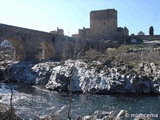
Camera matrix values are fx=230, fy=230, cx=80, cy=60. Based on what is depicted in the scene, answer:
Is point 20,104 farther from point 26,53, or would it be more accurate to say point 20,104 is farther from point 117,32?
point 117,32

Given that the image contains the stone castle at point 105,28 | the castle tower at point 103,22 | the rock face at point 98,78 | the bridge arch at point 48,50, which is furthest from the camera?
the castle tower at point 103,22

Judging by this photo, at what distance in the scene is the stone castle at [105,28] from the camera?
1944 inches

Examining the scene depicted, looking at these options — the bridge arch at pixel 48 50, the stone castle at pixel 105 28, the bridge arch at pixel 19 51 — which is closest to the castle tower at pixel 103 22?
the stone castle at pixel 105 28

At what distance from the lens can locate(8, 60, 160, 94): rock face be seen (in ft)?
63.0

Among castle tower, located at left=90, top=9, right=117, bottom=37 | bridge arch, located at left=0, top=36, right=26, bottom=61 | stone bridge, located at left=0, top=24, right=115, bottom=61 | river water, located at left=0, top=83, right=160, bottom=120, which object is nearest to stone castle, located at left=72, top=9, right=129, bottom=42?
castle tower, located at left=90, top=9, right=117, bottom=37

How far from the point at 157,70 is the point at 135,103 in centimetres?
839

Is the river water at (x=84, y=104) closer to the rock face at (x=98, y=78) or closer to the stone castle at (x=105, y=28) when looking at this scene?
the rock face at (x=98, y=78)

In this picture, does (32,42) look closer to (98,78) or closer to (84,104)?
(98,78)

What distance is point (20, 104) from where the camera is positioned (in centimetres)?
1395

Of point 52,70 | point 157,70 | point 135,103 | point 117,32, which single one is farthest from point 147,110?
point 117,32

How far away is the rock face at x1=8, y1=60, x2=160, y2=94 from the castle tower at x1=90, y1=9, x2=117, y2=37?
2659 cm

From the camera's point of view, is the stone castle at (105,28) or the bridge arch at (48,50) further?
the stone castle at (105,28)

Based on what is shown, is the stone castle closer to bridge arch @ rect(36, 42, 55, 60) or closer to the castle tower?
the castle tower

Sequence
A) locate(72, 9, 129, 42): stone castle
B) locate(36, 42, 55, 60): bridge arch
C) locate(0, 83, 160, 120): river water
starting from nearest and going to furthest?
1. locate(0, 83, 160, 120): river water
2. locate(36, 42, 55, 60): bridge arch
3. locate(72, 9, 129, 42): stone castle
